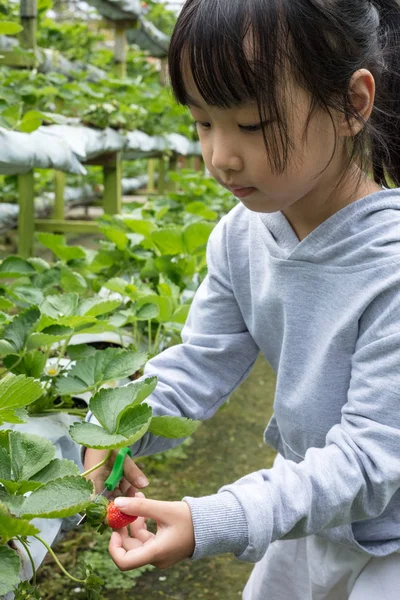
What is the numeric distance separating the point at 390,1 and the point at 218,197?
9.66 feet

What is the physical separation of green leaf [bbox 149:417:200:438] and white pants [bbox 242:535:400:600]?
0.39 m

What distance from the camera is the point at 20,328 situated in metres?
1.18

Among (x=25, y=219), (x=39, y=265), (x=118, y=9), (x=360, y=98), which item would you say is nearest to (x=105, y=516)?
(x=360, y=98)

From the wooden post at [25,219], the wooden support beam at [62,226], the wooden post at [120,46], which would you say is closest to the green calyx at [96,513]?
the wooden post at [25,219]

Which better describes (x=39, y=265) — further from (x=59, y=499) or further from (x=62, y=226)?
(x=62, y=226)

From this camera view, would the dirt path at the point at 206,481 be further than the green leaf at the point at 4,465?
Yes

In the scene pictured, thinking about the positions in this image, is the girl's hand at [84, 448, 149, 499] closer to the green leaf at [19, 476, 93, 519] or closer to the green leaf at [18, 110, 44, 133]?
the green leaf at [19, 476, 93, 519]

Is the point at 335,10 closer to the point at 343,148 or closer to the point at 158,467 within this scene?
the point at 343,148

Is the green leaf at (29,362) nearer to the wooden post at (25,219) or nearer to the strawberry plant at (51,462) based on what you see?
the strawberry plant at (51,462)

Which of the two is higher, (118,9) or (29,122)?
(118,9)

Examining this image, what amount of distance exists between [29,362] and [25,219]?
67.3 inches

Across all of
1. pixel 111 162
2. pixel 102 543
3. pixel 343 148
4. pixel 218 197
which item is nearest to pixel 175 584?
pixel 102 543

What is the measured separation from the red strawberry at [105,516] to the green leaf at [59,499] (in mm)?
40

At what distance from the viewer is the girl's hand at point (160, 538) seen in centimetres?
76
